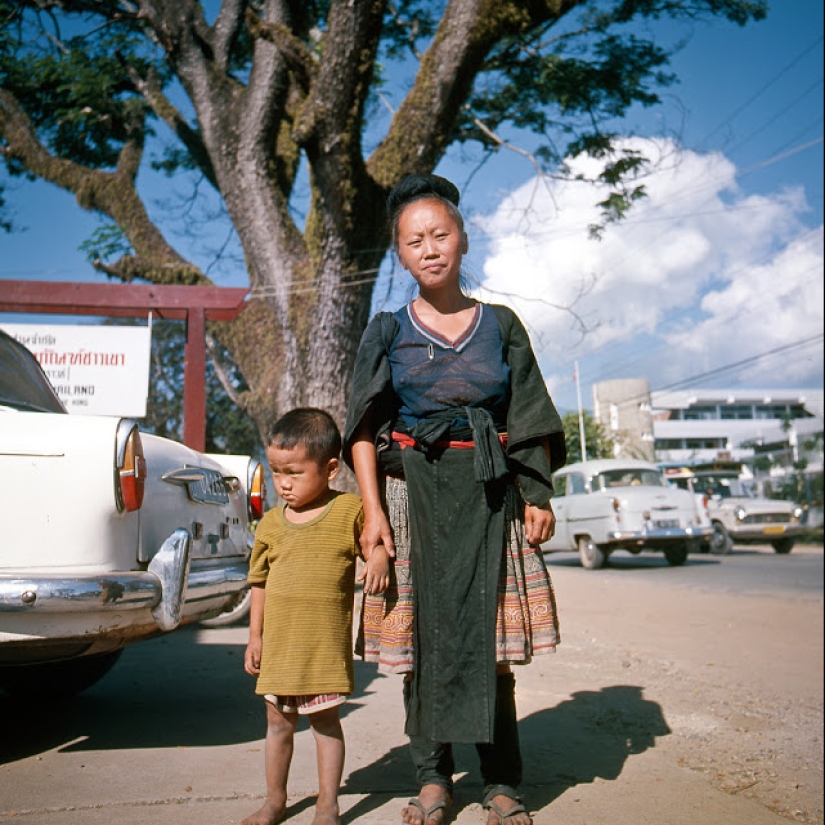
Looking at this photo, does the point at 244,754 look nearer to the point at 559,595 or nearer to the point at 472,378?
the point at 472,378

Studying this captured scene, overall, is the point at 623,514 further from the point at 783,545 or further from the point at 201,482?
the point at 201,482

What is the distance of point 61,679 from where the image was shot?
11.5 feet

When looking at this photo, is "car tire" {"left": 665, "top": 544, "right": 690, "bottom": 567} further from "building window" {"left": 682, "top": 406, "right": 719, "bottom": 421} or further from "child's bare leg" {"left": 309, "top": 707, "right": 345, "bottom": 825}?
Answer: "building window" {"left": 682, "top": 406, "right": 719, "bottom": 421}

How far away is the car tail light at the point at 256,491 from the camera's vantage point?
3.67 metres

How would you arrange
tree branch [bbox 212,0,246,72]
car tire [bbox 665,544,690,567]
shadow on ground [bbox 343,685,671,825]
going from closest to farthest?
shadow on ground [bbox 343,685,671,825] → tree branch [bbox 212,0,246,72] → car tire [bbox 665,544,690,567]

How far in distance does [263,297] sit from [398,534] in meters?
6.57

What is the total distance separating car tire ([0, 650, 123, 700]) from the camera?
11.3ft

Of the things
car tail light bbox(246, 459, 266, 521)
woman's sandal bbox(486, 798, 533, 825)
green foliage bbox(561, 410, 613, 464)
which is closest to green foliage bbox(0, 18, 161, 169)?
car tail light bbox(246, 459, 266, 521)

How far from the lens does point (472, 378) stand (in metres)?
2.13

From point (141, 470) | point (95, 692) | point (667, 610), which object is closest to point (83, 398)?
point (95, 692)

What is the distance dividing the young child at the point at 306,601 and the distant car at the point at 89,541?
1.58ft

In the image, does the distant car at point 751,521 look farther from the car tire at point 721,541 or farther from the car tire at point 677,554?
the car tire at point 677,554

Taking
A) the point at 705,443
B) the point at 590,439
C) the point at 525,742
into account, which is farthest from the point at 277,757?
the point at 705,443

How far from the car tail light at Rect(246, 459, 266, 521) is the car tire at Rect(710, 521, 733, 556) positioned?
43.4 feet
